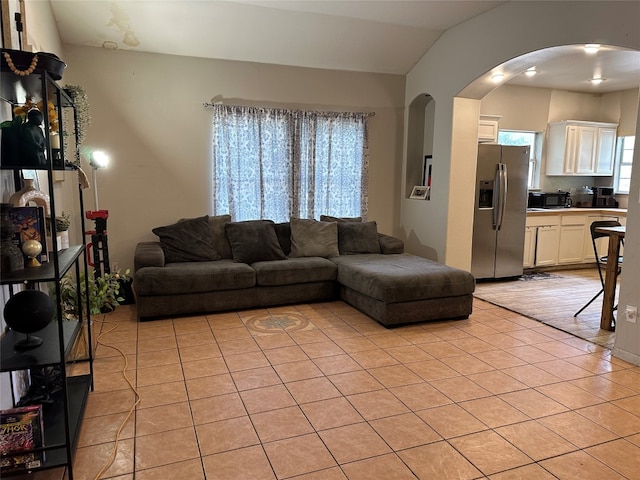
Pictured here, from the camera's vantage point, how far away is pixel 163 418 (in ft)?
8.29

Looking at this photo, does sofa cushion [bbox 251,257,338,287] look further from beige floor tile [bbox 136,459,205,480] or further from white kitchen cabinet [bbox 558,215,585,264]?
white kitchen cabinet [bbox 558,215,585,264]

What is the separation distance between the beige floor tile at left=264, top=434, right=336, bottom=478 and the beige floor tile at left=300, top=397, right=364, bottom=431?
133 millimetres

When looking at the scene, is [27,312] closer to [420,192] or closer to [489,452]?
[489,452]

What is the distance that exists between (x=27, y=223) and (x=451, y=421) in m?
2.32

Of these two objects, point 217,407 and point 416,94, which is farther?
point 416,94

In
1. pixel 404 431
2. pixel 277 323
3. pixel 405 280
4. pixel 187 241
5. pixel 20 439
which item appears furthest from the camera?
pixel 187 241

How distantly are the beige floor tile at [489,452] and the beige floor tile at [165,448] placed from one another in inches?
51.6

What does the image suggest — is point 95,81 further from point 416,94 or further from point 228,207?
point 416,94

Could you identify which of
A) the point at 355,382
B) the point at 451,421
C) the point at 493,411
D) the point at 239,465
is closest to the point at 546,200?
the point at 493,411

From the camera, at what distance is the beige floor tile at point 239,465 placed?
207cm

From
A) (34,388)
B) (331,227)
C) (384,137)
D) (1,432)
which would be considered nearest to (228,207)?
(331,227)

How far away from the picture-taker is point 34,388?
8.19 ft

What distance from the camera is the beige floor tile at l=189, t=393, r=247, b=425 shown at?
2545 mm

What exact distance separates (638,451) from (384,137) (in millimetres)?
4435
